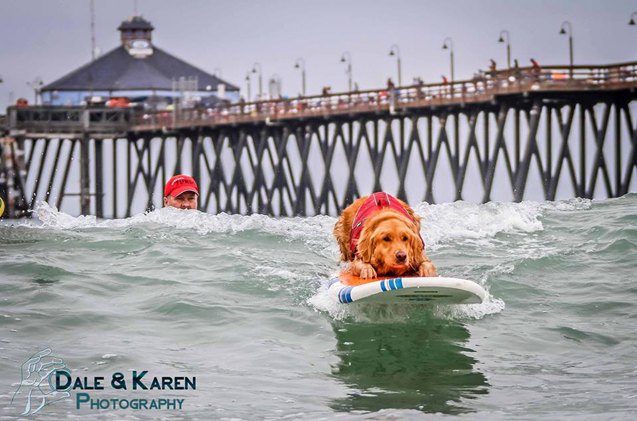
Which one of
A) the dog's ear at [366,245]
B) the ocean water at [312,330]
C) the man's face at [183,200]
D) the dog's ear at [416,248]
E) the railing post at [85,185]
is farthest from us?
the railing post at [85,185]

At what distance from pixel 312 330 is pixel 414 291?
47.3 inches

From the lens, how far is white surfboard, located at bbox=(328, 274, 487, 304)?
47.2ft

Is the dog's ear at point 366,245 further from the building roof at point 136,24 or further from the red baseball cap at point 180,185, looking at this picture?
the building roof at point 136,24

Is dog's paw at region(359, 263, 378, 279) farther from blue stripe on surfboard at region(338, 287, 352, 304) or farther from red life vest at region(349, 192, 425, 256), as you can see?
red life vest at region(349, 192, 425, 256)

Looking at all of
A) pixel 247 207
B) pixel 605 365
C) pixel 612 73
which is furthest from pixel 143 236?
pixel 247 207

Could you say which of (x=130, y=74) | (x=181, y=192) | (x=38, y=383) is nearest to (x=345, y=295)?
(x=38, y=383)

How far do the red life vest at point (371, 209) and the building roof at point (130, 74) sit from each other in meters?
72.6

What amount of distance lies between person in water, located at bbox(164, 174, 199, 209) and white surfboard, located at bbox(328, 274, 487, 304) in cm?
907

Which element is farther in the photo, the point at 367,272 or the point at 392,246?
the point at 392,246

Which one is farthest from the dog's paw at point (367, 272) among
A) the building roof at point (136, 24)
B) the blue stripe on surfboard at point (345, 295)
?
the building roof at point (136, 24)

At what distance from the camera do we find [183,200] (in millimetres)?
24422

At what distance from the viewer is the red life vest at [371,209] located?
16234 millimetres

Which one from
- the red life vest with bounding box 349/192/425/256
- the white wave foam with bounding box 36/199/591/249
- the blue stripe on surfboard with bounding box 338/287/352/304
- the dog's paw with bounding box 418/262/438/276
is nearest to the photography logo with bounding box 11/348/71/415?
the blue stripe on surfboard with bounding box 338/287/352/304

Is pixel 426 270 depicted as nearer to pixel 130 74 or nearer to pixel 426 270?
pixel 426 270
